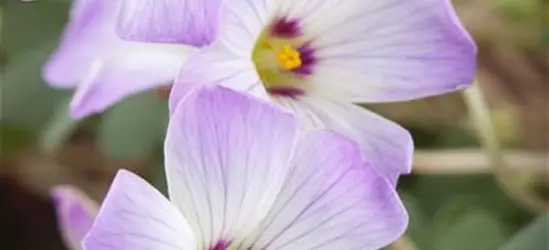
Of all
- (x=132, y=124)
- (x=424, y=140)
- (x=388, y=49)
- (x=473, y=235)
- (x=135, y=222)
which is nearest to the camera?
(x=135, y=222)

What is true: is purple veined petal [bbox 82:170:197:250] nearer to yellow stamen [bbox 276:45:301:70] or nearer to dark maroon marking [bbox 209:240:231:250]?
dark maroon marking [bbox 209:240:231:250]

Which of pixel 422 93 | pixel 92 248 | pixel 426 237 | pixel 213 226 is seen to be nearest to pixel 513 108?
pixel 426 237

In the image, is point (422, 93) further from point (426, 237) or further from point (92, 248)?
point (426, 237)

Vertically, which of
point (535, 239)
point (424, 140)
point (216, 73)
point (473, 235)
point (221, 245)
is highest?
point (216, 73)

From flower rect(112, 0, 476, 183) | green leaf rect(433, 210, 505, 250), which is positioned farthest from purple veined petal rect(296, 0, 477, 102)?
green leaf rect(433, 210, 505, 250)

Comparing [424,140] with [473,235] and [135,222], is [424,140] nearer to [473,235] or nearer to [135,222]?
[473,235]

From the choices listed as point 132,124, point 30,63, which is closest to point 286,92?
point 132,124
